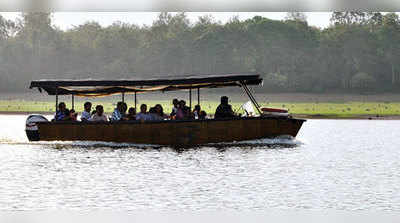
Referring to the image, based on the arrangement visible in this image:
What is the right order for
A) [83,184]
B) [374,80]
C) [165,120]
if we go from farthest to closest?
[374,80], [165,120], [83,184]

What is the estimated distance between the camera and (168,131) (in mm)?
21031

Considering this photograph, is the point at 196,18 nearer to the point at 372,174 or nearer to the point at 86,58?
the point at 86,58

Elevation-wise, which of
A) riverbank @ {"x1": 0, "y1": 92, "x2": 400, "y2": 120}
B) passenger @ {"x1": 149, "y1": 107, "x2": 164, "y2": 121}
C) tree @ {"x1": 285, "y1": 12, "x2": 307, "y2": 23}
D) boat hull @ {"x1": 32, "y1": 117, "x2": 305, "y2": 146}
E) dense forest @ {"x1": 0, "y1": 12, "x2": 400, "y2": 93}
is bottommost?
boat hull @ {"x1": 32, "y1": 117, "x2": 305, "y2": 146}

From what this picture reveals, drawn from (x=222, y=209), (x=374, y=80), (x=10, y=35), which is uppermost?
(x=10, y=35)

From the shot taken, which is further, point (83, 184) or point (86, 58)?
point (86, 58)

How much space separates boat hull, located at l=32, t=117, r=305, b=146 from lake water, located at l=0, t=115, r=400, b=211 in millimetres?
295

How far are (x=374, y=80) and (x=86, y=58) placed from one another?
2908 cm

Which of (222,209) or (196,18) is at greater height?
(196,18)

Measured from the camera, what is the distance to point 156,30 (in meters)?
90.9

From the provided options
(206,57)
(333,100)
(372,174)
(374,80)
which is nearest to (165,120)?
(372,174)

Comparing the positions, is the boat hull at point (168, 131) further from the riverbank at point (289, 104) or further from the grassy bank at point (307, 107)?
the grassy bank at point (307, 107)

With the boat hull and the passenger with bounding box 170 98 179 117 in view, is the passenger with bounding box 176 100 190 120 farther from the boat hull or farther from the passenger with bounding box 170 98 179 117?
the boat hull

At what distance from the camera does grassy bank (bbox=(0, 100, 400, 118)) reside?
2132 inches

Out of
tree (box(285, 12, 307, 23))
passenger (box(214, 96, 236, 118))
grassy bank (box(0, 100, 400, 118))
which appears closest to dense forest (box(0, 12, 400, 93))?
tree (box(285, 12, 307, 23))
